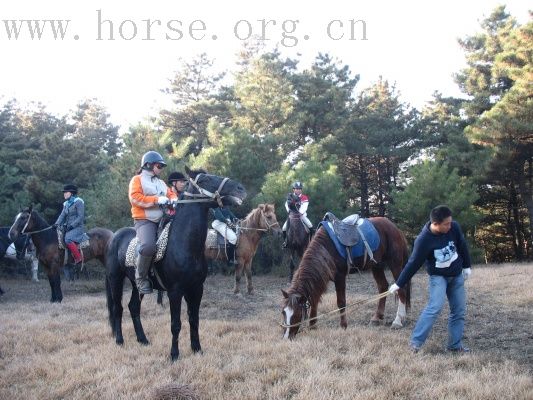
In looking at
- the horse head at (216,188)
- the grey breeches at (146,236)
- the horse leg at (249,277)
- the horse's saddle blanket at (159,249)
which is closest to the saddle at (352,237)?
the horse head at (216,188)

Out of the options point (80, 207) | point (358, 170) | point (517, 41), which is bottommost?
point (80, 207)

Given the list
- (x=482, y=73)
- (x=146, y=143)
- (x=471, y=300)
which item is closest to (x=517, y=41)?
(x=482, y=73)

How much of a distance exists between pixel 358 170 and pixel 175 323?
2364 cm

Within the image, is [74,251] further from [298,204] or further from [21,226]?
[298,204]

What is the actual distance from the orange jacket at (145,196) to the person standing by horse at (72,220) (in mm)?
5650

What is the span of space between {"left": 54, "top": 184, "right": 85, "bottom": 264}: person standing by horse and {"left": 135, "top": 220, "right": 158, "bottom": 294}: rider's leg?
5.80 m

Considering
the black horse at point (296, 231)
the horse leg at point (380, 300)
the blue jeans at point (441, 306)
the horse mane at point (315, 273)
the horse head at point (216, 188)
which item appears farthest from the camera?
the black horse at point (296, 231)

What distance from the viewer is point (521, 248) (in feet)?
81.7

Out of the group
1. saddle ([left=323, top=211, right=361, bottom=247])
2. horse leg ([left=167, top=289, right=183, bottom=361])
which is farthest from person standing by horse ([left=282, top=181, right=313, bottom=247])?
horse leg ([left=167, top=289, right=183, bottom=361])

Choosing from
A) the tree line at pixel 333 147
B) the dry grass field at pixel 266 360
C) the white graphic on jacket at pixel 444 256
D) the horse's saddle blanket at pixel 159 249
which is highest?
the tree line at pixel 333 147

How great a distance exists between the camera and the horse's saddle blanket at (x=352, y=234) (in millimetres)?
7352

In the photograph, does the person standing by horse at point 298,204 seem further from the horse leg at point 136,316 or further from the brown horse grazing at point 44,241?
the horse leg at point 136,316

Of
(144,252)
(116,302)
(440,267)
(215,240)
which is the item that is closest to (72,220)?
(215,240)

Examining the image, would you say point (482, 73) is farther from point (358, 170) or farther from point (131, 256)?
point (131, 256)
